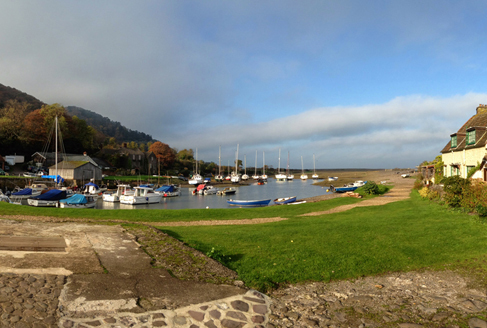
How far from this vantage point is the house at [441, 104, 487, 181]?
24039 millimetres

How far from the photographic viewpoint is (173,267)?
8.13m

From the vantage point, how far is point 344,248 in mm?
10695

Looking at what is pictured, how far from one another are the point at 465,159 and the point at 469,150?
3.80ft

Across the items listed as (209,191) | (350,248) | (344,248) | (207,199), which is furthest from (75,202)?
(350,248)

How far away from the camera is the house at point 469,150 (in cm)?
2404

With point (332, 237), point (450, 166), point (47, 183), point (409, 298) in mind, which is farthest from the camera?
point (47, 183)

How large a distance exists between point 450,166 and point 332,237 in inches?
995

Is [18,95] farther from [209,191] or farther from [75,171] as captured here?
[209,191]

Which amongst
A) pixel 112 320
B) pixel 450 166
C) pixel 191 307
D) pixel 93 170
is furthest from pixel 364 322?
pixel 93 170

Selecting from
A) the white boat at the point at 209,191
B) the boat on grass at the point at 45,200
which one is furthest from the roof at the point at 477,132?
the white boat at the point at 209,191

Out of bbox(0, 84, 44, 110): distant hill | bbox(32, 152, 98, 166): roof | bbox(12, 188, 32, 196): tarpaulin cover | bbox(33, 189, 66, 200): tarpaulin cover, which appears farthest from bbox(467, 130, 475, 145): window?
bbox(0, 84, 44, 110): distant hill

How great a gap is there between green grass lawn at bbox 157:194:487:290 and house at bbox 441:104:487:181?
39.0ft

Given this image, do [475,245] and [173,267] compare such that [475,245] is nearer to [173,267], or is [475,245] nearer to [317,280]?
[317,280]

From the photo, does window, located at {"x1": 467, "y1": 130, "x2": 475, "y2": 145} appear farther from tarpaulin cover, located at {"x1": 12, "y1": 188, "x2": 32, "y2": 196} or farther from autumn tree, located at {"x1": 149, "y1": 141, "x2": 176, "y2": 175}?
autumn tree, located at {"x1": 149, "y1": 141, "x2": 176, "y2": 175}
